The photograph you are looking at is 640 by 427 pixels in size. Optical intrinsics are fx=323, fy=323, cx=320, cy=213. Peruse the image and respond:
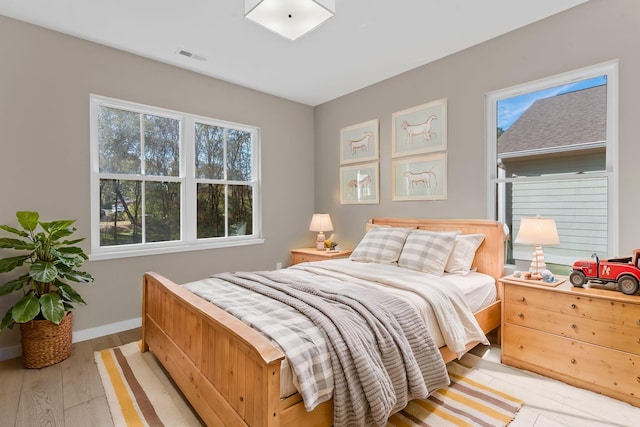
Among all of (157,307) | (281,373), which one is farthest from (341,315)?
(157,307)

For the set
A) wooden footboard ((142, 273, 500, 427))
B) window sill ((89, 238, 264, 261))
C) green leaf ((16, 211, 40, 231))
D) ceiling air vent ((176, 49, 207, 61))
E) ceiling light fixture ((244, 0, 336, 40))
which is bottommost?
wooden footboard ((142, 273, 500, 427))

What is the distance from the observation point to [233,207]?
4113 mm

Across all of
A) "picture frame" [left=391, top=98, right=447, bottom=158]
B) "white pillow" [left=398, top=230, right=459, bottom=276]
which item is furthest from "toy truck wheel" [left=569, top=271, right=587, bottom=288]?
"picture frame" [left=391, top=98, right=447, bottom=158]

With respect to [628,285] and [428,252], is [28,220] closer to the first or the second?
[428,252]

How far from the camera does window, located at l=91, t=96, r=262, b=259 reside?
10.3 ft

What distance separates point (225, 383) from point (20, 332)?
7.21 feet

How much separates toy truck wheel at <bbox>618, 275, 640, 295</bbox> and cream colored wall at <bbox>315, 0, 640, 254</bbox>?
41 cm

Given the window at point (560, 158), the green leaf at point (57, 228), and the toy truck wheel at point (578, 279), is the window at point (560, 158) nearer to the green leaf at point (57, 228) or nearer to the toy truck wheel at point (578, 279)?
the toy truck wheel at point (578, 279)

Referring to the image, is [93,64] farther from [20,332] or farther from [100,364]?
[100,364]

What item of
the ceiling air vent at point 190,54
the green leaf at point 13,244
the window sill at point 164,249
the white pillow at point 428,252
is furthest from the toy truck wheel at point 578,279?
the green leaf at point 13,244

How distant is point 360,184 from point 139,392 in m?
3.11

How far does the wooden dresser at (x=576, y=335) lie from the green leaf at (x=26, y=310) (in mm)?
3449

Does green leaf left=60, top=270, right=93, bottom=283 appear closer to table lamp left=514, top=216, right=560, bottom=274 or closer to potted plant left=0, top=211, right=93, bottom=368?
potted plant left=0, top=211, right=93, bottom=368

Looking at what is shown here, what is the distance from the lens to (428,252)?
2832mm
